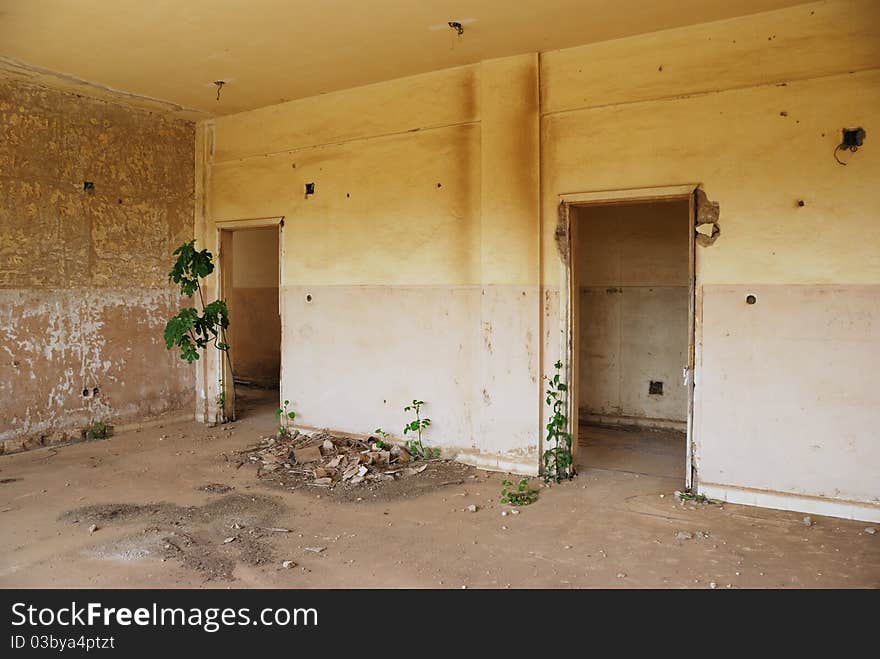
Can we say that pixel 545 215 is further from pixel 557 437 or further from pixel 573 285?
pixel 557 437

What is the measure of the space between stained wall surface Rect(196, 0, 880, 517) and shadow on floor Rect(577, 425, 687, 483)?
2.44 ft

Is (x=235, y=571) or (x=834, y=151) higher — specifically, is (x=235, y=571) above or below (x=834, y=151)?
below

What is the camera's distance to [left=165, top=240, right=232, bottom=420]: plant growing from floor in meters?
6.45

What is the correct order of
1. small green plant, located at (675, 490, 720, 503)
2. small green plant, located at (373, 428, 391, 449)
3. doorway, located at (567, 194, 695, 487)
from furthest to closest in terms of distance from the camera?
doorway, located at (567, 194, 695, 487)
small green plant, located at (373, 428, 391, 449)
small green plant, located at (675, 490, 720, 503)

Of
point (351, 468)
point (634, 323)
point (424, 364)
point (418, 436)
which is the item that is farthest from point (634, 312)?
point (351, 468)

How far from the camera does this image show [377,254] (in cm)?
578

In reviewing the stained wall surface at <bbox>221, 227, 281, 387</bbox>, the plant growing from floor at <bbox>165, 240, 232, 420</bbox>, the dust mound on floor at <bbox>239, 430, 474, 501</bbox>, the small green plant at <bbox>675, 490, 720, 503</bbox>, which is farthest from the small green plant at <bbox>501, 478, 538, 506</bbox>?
the stained wall surface at <bbox>221, 227, 281, 387</bbox>

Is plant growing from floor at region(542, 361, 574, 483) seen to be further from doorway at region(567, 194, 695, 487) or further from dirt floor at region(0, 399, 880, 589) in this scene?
doorway at region(567, 194, 695, 487)

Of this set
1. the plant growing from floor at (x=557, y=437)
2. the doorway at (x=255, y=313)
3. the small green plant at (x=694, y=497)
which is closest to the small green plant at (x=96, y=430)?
the doorway at (x=255, y=313)

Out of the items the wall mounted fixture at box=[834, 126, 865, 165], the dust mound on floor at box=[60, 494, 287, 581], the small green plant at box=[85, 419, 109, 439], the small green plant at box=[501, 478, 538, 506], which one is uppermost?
the wall mounted fixture at box=[834, 126, 865, 165]

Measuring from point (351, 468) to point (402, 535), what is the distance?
1329mm

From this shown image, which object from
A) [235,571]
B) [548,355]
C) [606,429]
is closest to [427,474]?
[548,355]
